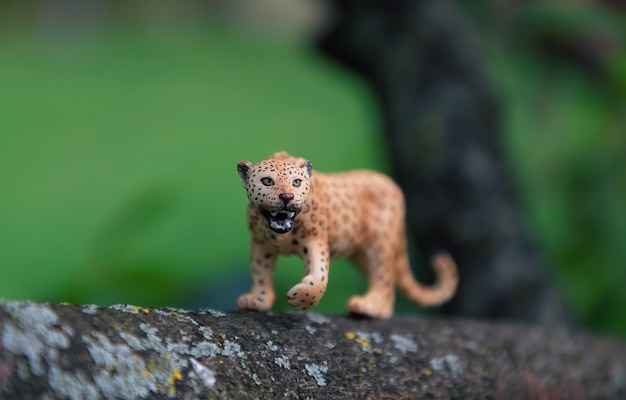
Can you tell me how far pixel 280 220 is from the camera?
5.66 ft

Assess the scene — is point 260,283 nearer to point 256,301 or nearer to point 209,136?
point 256,301

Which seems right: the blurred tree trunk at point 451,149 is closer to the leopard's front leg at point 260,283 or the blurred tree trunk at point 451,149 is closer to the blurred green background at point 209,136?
the blurred green background at point 209,136

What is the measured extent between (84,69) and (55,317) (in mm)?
4275

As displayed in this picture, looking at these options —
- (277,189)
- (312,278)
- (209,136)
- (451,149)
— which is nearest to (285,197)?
(277,189)

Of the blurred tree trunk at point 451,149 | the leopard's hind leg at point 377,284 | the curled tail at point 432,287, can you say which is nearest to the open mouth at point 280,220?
the leopard's hind leg at point 377,284

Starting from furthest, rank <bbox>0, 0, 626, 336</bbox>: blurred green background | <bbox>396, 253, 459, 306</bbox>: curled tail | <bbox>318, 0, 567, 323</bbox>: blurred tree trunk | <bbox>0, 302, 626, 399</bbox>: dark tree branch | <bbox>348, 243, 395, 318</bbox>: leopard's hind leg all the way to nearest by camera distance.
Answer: <bbox>0, 0, 626, 336</bbox>: blurred green background
<bbox>318, 0, 567, 323</bbox>: blurred tree trunk
<bbox>396, 253, 459, 306</bbox>: curled tail
<bbox>348, 243, 395, 318</bbox>: leopard's hind leg
<bbox>0, 302, 626, 399</bbox>: dark tree branch

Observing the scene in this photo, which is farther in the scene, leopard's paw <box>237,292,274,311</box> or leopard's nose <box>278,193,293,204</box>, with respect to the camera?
leopard's paw <box>237,292,274,311</box>

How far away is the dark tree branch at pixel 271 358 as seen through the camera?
131 centimetres

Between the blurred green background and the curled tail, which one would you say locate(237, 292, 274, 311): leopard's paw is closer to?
the curled tail

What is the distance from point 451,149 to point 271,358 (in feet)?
7.89

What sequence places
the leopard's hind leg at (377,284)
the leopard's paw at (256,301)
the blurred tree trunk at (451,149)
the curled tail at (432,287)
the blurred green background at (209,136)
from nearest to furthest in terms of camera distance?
the leopard's paw at (256,301) → the leopard's hind leg at (377,284) → the curled tail at (432,287) → the blurred tree trunk at (451,149) → the blurred green background at (209,136)

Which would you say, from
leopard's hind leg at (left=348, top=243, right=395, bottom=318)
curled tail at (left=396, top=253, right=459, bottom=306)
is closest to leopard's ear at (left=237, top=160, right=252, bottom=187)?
leopard's hind leg at (left=348, top=243, right=395, bottom=318)

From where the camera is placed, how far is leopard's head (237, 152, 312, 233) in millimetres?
1677

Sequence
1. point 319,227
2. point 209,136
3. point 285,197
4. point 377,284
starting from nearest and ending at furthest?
point 285,197
point 319,227
point 377,284
point 209,136
